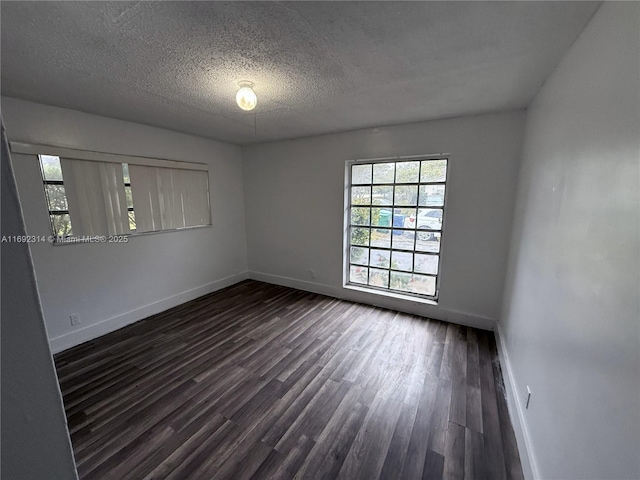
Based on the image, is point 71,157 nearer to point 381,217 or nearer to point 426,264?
point 381,217

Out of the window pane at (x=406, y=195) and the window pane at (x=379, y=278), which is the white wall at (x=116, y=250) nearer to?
the window pane at (x=379, y=278)

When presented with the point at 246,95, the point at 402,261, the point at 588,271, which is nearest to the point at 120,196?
the point at 246,95

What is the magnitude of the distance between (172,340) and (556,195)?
3.52 metres

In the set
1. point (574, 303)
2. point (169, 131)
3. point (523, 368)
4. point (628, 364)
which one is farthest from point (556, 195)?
point (169, 131)

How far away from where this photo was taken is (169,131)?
3357 millimetres

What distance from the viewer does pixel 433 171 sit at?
3135 mm

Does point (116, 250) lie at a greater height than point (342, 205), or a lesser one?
lesser

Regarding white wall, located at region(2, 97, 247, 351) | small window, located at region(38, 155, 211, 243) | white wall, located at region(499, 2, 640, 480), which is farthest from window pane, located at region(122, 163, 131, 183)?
white wall, located at region(499, 2, 640, 480)

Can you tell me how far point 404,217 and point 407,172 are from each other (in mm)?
577

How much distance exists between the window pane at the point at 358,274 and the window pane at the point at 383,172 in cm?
128

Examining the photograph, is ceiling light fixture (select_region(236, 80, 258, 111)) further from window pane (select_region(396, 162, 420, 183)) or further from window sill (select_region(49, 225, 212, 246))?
window sill (select_region(49, 225, 212, 246))

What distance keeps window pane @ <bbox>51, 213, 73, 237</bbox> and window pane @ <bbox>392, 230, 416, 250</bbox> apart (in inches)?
143

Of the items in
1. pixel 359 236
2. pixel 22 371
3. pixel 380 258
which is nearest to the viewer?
pixel 22 371

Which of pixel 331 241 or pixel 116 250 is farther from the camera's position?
pixel 331 241
